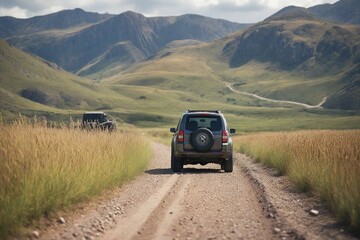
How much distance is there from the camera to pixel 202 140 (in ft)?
55.6

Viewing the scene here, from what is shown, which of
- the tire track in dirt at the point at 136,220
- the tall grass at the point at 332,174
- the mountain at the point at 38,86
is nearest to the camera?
the tire track in dirt at the point at 136,220

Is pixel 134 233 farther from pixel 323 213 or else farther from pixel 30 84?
pixel 30 84

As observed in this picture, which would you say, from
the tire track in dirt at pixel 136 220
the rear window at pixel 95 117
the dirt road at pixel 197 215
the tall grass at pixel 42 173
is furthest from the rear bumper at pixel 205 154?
the rear window at pixel 95 117

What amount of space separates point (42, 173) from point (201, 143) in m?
9.44

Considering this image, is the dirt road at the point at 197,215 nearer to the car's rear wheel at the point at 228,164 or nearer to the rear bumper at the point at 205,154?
the rear bumper at the point at 205,154

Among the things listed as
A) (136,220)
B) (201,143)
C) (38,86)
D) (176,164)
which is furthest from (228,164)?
(38,86)

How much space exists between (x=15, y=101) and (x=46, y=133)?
131362 mm

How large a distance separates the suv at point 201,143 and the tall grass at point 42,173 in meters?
4.19

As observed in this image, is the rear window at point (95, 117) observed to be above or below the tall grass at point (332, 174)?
above

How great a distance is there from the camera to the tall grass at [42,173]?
686cm

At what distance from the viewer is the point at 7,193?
6.93 metres

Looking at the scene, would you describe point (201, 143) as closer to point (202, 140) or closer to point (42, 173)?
point (202, 140)

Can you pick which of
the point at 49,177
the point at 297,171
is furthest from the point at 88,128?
the point at 49,177

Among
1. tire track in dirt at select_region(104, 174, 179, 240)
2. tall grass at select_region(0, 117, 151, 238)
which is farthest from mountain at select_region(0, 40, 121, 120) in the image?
tire track in dirt at select_region(104, 174, 179, 240)
